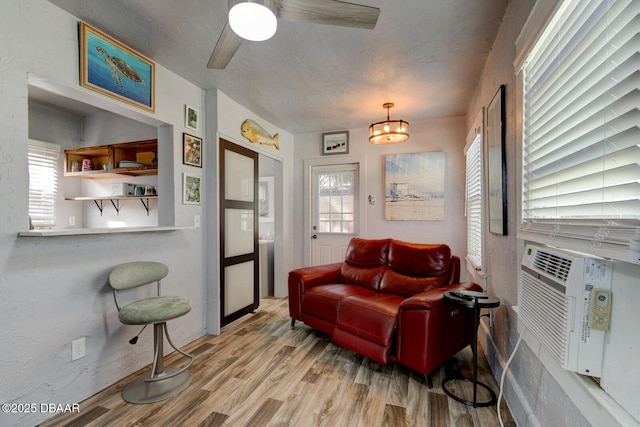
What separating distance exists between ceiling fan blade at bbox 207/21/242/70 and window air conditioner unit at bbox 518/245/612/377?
1.77 m

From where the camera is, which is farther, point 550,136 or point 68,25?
point 68,25

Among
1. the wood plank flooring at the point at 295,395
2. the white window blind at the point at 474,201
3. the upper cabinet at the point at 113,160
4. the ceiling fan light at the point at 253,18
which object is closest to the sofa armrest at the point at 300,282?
the wood plank flooring at the point at 295,395

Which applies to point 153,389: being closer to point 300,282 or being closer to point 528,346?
point 300,282

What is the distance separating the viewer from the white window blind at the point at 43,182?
300 centimetres

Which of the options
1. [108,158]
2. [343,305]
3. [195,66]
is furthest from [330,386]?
[108,158]

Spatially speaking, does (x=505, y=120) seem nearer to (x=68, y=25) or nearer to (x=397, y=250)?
(x=397, y=250)

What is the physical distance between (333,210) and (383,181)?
2.85 feet

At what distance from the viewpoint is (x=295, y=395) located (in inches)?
74.4

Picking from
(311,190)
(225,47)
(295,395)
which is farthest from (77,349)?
(311,190)

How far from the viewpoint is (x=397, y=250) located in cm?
291

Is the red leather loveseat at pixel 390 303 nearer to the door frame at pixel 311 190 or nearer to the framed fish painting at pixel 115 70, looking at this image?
the door frame at pixel 311 190

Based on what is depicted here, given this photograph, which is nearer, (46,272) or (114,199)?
(46,272)

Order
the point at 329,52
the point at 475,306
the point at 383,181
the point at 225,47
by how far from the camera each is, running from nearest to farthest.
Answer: the point at 225,47 → the point at 475,306 → the point at 329,52 → the point at 383,181

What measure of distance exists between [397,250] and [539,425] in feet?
5.67
